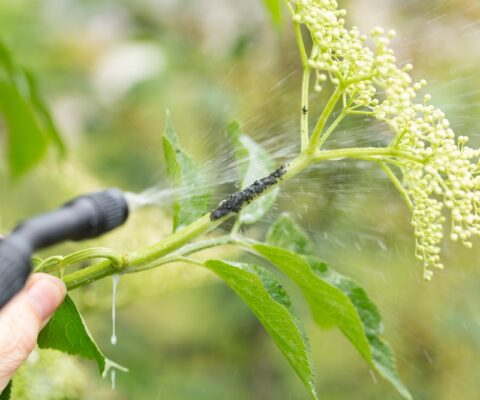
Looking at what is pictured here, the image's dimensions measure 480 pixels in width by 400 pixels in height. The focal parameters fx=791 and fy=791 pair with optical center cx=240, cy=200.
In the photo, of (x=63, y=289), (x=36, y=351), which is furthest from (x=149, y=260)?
(x=36, y=351)

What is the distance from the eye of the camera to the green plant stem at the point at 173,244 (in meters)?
0.66

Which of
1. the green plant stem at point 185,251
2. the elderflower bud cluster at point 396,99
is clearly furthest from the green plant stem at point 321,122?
the green plant stem at point 185,251

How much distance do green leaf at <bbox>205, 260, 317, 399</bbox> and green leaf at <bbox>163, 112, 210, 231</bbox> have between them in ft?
0.22

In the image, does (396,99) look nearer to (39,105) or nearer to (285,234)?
(285,234)

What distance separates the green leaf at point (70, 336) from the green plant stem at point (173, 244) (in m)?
0.03

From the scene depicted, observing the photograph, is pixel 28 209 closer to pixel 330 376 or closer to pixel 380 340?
pixel 330 376

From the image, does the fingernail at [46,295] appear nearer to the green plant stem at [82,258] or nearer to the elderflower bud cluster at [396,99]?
the green plant stem at [82,258]

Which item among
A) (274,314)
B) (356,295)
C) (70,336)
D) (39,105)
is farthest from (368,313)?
(39,105)

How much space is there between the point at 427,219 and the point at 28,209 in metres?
1.22

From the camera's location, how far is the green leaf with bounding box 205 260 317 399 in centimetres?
65

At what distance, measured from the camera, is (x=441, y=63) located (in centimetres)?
144

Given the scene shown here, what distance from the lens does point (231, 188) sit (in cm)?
97

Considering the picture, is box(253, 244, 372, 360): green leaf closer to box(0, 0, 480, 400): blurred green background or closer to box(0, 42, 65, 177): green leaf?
box(0, 0, 480, 400): blurred green background

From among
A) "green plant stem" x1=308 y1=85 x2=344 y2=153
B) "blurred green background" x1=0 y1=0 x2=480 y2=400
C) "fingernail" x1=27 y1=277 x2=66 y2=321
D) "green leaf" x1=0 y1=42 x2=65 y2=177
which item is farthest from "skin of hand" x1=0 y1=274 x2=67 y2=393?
"green leaf" x1=0 y1=42 x2=65 y2=177
